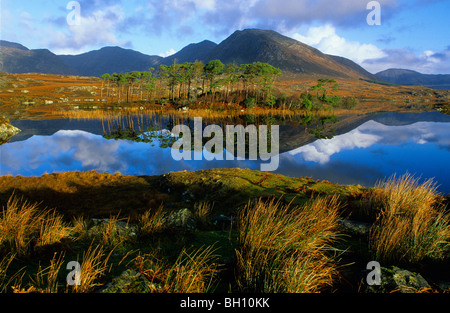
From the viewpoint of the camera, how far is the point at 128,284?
3.51m

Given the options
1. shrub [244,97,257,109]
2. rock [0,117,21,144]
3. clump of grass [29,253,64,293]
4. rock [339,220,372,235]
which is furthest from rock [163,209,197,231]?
shrub [244,97,257,109]

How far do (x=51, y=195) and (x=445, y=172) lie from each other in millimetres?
29914

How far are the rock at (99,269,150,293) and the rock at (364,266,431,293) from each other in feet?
11.5

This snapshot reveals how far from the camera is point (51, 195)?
14758 mm

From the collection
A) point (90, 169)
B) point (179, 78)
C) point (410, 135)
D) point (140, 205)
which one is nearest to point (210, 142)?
point (90, 169)

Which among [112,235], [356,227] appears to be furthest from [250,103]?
[112,235]

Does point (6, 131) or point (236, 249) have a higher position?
point (236, 249)
